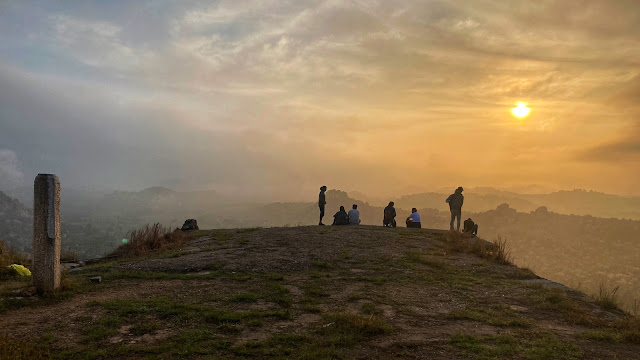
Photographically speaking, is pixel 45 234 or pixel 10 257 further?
pixel 10 257

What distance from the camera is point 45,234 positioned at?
1082cm

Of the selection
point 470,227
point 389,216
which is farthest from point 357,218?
point 470,227

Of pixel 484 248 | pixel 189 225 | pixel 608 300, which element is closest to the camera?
pixel 608 300

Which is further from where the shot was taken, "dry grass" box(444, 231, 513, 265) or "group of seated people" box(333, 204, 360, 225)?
"group of seated people" box(333, 204, 360, 225)

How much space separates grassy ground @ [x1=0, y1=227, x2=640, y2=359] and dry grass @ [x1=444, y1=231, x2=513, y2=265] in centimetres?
219

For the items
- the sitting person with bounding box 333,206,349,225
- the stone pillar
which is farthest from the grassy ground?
the sitting person with bounding box 333,206,349,225

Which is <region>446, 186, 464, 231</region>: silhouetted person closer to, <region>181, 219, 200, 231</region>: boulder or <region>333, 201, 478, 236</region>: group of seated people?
<region>333, 201, 478, 236</region>: group of seated people

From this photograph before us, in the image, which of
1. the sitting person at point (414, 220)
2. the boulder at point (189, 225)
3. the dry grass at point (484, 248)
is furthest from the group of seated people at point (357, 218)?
the boulder at point (189, 225)

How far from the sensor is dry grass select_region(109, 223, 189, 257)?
19359mm

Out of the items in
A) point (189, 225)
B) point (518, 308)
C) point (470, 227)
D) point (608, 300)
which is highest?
point (470, 227)

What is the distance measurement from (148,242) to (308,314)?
13751mm

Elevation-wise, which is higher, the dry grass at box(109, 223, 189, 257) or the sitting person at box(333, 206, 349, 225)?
the sitting person at box(333, 206, 349, 225)

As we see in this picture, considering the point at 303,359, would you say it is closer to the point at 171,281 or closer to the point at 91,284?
the point at 171,281

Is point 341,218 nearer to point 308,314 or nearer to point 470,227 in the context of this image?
point 470,227
